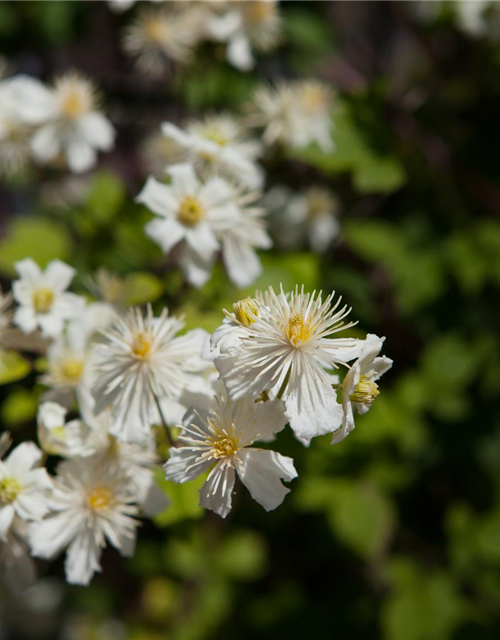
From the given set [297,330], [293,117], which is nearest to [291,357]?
[297,330]

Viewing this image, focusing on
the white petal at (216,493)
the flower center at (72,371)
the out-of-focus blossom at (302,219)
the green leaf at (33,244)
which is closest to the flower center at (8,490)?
the flower center at (72,371)

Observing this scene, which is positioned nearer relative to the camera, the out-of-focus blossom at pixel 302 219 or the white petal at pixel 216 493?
the white petal at pixel 216 493

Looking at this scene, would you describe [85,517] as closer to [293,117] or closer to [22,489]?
[22,489]

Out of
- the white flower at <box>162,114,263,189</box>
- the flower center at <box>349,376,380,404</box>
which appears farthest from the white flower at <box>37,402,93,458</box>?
the white flower at <box>162,114,263,189</box>

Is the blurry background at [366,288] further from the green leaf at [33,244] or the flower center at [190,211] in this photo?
the flower center at [190,211]

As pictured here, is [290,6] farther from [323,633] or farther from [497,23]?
[323,633]

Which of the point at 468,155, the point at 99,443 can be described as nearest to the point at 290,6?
the point at 468,155
